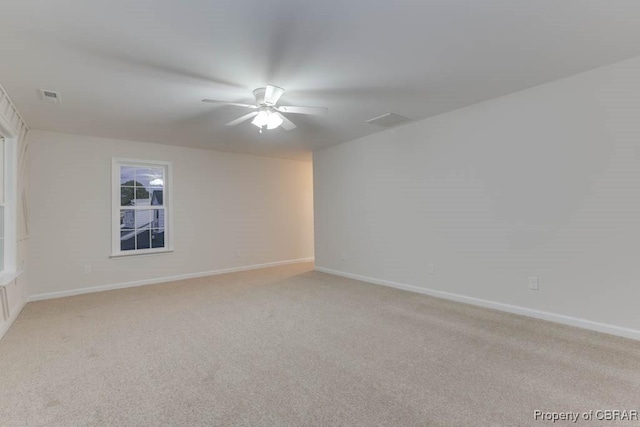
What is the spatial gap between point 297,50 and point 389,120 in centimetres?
213

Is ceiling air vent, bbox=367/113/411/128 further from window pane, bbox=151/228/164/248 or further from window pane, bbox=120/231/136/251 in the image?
window pane, bbox=120/231/136/251

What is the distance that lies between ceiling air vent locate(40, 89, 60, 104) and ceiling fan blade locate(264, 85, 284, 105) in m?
2.13

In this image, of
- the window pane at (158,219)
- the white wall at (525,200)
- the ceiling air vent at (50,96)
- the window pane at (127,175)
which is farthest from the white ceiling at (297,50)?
the window pane at (158,219)

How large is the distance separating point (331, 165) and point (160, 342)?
3996 millimetres

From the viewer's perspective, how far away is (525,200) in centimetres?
324

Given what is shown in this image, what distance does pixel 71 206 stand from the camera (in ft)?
14.8

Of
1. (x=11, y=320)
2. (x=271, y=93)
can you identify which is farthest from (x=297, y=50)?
(x=11, y=320)

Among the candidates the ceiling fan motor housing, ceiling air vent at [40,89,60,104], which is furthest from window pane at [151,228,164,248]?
the ceiling fan motor housing

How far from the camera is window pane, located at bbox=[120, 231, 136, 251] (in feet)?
16.3

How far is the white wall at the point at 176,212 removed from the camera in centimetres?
433

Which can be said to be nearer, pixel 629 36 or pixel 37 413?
pixel 37 413

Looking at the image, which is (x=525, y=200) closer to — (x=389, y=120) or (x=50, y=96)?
(x=389, y=120)

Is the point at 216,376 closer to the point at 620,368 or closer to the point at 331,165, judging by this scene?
the point at 620,368

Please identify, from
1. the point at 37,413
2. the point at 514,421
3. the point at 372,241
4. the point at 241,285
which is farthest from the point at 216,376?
the point at 372,241
